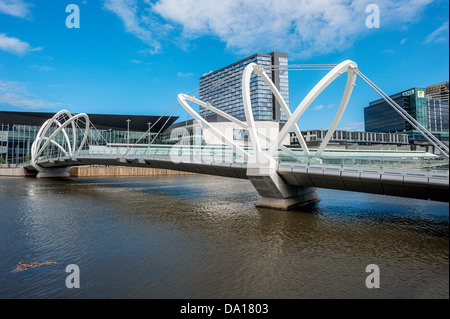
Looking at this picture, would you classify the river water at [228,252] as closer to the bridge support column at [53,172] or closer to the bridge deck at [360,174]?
the bridge deck at [360,174]

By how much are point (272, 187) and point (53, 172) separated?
51963mm

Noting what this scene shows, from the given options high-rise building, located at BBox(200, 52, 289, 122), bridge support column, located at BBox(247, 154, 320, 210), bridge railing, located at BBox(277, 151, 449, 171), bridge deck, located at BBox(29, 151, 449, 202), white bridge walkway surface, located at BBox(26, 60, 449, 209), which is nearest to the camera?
bridge railing, located at BBox(277, 151, 449, 171)

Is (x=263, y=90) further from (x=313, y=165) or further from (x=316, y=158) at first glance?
(x=313, y=165)

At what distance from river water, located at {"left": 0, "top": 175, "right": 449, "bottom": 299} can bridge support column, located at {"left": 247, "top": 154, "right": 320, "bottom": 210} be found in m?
1.08

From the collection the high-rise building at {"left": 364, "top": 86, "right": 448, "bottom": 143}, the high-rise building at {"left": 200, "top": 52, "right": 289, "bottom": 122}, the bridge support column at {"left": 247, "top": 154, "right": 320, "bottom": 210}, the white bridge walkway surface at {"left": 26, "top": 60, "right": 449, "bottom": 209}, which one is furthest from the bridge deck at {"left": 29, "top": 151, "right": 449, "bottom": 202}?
the high-rise building at {"left": 364, "top": 86, "right": 448, "bottom": 143}

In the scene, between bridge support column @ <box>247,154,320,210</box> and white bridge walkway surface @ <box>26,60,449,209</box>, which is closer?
white bridge walkway surface @ <box>26,60,449,209</box>

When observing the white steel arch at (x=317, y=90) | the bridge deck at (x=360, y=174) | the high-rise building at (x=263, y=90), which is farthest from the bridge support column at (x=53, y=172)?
the high-rise building at (x=263, y=90)

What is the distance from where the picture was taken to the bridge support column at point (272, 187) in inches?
707

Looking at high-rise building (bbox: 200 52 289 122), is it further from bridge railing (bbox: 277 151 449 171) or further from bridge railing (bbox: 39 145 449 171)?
bridge railing (bbox: 277 151 449 171)

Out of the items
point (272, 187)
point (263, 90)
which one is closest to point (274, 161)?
point (272, 187)

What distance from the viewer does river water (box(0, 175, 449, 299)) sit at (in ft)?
25.2

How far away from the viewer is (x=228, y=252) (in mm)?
10609
